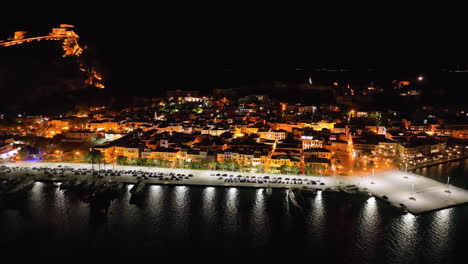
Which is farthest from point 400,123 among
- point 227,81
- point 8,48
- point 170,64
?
point 170,64

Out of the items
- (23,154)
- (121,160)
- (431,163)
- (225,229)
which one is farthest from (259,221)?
(23,154)

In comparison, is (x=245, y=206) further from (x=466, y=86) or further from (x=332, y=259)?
(x=466, y=86)

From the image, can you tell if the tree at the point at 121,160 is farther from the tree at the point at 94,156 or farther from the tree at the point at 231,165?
the tree at the point at 231,165

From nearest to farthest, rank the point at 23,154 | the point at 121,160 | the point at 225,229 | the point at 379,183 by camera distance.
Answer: the point at 225,229
the point at 379,183
the point at 121,160
the point at 23,154

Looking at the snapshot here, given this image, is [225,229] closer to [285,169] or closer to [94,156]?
[285,169]

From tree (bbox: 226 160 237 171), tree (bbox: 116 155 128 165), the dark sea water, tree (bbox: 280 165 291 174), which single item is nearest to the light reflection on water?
the dark sea water

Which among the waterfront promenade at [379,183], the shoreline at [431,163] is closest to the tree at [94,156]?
the waterfront promenade at [379,183]

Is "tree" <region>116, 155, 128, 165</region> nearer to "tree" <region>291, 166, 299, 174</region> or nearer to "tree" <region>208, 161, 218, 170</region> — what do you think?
"tree" <region>208, 161, 218, 170</region>
